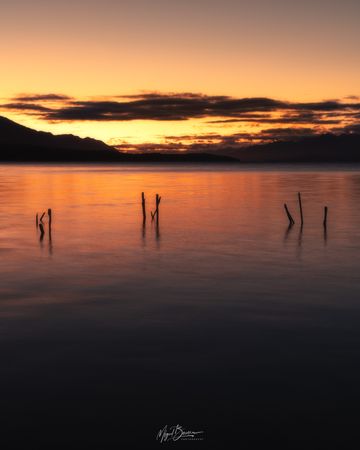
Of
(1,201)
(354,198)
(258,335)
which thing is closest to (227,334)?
(258,335)

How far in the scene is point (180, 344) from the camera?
1430 centimetres

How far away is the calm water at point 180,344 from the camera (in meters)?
10.0

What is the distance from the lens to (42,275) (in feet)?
78.3

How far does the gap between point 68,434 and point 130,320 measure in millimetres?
7075

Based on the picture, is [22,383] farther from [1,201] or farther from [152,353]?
[1,201]
